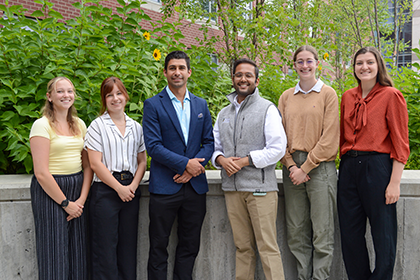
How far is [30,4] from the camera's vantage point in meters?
8.08

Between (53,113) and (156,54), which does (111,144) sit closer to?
(53,113)

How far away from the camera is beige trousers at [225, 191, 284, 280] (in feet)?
8.86

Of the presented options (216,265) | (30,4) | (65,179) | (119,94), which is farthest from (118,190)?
(30,4)

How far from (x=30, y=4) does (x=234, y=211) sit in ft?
26.5

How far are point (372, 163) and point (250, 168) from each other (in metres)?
0.94

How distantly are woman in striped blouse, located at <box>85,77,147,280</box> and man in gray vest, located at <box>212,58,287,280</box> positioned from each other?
2.52 ft

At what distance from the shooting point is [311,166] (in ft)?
8.77

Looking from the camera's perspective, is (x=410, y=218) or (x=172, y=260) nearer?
(x=410, y=218)

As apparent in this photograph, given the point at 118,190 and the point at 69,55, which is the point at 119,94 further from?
the point at 69,55

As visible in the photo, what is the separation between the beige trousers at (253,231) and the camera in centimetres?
270

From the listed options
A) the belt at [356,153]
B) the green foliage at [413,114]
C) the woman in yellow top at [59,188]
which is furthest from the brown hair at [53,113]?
the green foliage at [413,114]

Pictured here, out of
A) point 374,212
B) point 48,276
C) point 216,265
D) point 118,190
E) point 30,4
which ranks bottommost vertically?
point 216,265

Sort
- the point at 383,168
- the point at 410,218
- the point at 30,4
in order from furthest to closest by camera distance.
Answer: the point at 30,4 → the point at 410,218 → the point at 383,168

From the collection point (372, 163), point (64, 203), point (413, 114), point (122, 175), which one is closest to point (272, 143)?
point (372, 163)
